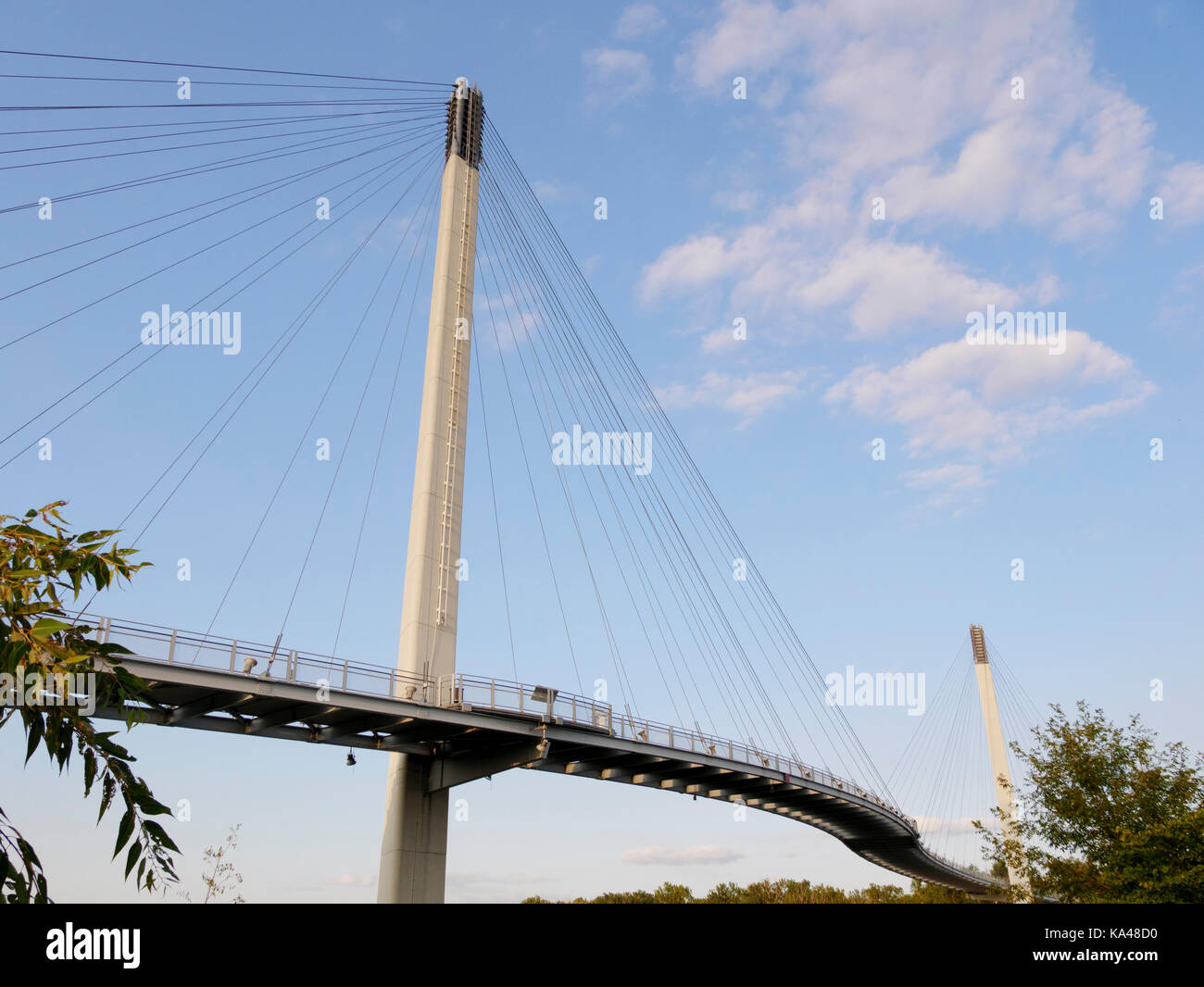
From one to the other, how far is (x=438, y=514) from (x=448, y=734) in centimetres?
1104

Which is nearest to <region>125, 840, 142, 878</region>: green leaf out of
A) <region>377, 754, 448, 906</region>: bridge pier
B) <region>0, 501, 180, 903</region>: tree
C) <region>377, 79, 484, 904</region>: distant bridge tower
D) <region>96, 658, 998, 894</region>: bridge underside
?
<region>0, 501, 180, 903</region>: tree

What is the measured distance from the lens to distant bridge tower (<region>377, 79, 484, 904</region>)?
36.7m

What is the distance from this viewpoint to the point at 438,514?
141 ft

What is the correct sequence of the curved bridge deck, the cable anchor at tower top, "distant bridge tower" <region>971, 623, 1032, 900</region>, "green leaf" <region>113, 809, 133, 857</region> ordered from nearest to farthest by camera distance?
"green leaf" <region>113, 809, 133, 857</region> < the curved bridge deck < the cable anchor at tower top < "distant bridge tower" <region>971, 623, 1032, 900</region>

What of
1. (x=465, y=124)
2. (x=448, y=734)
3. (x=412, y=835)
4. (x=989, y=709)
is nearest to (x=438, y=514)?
(x=448, y=734)

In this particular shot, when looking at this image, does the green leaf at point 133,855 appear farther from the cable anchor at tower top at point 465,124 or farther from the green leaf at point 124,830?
the cable anchor at tower top at point 465,124

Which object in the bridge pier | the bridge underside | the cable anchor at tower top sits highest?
the cable anchor at tower top

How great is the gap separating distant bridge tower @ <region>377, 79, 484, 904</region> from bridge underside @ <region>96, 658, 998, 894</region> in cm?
167

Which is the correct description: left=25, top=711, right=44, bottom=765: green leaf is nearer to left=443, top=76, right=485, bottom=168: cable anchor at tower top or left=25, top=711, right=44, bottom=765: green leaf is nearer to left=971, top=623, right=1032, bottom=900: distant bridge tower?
left=443, top=76, right=485, bottom=168: cable anchor at tower top

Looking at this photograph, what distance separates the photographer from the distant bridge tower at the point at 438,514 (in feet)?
120
